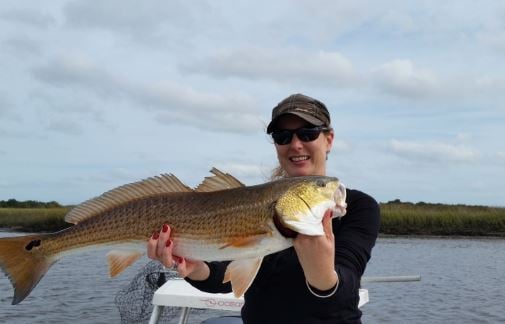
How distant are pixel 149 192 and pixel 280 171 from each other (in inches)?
43.2

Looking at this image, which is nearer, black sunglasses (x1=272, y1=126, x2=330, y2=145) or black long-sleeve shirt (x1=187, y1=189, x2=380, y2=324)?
black long-sleeve shirt (x1=187, y1=189, x2=380, y2=324)

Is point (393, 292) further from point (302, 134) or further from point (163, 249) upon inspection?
point (163, 249)

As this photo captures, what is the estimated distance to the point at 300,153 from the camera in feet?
12.3

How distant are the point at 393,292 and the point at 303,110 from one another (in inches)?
751

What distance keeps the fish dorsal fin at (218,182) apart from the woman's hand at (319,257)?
26.6 inches

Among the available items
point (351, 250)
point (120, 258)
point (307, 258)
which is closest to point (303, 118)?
point (351, 250)

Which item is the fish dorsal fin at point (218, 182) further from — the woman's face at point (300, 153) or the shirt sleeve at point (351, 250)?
the shirt sleeve at point (351, 250)

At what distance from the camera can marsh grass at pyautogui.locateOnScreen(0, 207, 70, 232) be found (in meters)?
41.2

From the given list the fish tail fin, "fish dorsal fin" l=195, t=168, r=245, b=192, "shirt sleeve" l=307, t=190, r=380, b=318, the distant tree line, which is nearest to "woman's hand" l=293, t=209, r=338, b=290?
"shirt sleeve" l=307, t=190, r=380, b=318

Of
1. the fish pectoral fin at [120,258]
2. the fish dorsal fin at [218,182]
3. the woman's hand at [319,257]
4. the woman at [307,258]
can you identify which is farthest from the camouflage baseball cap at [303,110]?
the fish pectoral fin at [120,258]

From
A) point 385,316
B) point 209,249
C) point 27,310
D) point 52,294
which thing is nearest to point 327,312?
point 209,249

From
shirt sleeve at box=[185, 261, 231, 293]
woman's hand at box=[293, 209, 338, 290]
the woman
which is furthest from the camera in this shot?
shirt sleeve at box=[185, 261, 231, 293]

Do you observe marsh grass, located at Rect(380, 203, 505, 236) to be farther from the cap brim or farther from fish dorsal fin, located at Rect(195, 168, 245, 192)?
fish dorsal fin, located at Rect(195, 168, 245, 192)

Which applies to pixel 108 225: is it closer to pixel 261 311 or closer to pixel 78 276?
pixel 261 311
